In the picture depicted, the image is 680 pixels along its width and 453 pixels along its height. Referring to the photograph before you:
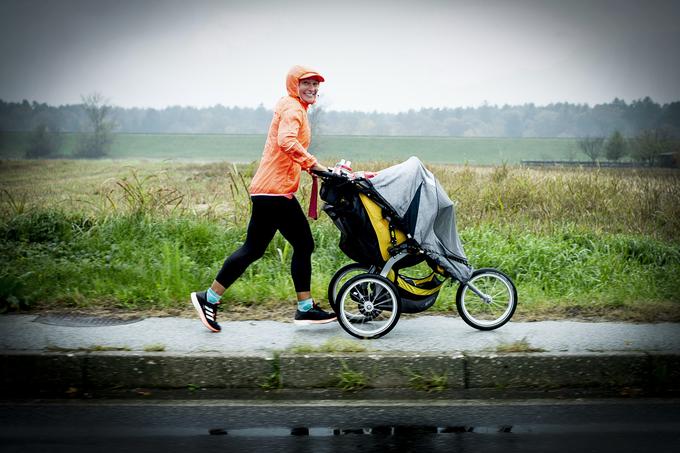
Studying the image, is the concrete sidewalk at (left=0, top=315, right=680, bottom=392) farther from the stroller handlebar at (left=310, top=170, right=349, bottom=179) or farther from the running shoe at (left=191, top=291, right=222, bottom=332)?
the stroller handlebar at (left=310, top=170, right=349, bottom=179)

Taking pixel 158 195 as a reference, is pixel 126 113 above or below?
above

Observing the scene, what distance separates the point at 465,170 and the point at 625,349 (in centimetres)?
840

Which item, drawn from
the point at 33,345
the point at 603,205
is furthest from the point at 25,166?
the point at 33,345

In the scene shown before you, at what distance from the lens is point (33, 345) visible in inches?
195

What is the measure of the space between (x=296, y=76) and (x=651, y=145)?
13584 mm

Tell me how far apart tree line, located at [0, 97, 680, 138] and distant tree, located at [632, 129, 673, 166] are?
13.0 meters

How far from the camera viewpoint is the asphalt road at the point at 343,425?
3.70 m

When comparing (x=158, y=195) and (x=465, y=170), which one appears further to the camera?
(x=465, y=170)

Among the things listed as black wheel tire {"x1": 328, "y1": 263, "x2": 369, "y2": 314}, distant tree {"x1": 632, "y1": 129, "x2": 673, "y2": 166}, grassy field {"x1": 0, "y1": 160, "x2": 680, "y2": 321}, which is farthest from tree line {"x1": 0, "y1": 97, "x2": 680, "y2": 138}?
black wheel tire {"x1": 328, "y1": 263, "x2": 369, "y2": 314}

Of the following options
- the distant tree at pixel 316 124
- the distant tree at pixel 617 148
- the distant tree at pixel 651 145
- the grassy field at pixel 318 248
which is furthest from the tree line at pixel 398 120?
the grassy field at pixel 318 248

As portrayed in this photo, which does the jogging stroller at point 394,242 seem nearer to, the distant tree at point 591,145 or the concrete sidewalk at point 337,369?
the concrete sidewalk at point 337,369

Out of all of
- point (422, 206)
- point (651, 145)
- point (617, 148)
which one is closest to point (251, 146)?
point (617, 148)

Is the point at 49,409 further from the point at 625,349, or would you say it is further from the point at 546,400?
the point at 625,349

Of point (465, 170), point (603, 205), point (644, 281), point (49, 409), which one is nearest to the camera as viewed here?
point (49, 409)
